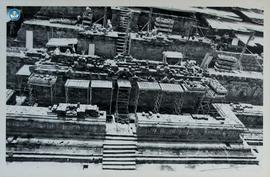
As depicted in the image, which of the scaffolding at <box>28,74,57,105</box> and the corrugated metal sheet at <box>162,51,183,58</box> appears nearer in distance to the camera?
the scaffolding at <box>28,74,57,105</box>

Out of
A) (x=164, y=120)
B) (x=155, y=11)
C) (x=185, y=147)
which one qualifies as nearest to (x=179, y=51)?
(x=155, y=11)

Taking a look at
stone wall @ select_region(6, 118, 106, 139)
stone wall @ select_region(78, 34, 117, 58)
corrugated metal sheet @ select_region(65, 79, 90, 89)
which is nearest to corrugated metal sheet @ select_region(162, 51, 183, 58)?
stone wall @ select_region(78, 34, 117, 58)

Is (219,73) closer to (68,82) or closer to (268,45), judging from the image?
(268,45)

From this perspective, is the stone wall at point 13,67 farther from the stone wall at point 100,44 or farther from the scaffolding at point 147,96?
the scaffolding at point 147,96

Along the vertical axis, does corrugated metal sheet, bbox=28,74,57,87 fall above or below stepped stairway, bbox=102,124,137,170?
above

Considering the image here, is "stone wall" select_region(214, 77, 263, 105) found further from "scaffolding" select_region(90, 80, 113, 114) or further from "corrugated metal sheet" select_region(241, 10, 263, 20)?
"scaffolding" select_region(90, 80, 113, 114)

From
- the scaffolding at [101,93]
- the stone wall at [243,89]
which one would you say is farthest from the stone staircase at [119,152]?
the stone wall at [243,89]

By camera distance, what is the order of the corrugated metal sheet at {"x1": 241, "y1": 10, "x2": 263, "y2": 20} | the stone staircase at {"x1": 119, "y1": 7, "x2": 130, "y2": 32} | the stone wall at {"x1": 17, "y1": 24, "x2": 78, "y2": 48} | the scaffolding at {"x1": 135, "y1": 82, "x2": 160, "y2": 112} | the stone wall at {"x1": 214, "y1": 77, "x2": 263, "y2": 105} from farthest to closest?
the stone wall at {"x1": 214, "y1": 77, "x2": 263, "y2": 105} → the stone wall at {"x1": 17, "y1": 24, "x2": 78, "y2": 48} → the scaffolding at {"x1": 135, "y1": 82, "x2": 160, "y2": 112} → the stone staircase at {"x1": 119, "y1": 7, "x2": 130, "y2": 32} → the corrugated metal sheet at {"x1": 241, "y1": 10, "x2": 263, "y2": 20}

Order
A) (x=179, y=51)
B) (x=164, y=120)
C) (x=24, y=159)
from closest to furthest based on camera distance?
1. (x=24, y=159)
2. (x=164, y=120)
3. (x=179, y=51)
